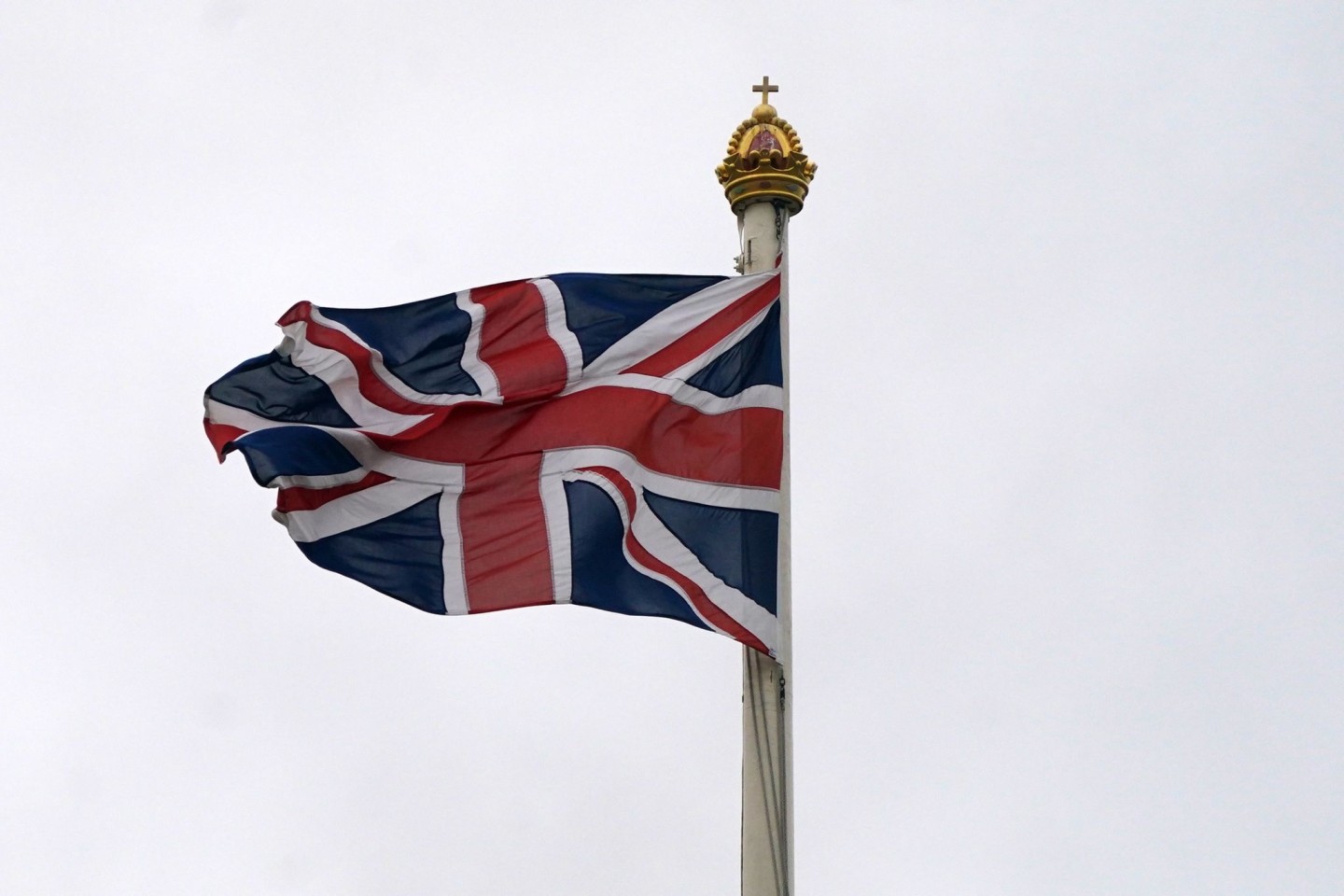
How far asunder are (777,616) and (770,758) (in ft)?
3.76

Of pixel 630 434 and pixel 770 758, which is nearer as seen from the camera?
pixel 770 758

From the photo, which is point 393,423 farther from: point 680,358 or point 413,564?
point 680,358

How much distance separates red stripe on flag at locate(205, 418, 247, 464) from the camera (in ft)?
58.2

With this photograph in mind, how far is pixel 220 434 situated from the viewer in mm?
17781

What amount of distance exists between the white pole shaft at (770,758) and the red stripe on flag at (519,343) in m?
2.36

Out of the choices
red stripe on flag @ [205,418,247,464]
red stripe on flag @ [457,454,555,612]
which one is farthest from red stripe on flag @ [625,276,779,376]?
red stripe on flag @ [205,418,247,464]

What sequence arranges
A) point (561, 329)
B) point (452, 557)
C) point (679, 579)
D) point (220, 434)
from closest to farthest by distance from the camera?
point (679, 579) → point (452, 557) → point (220, 434) → point (561, 329)

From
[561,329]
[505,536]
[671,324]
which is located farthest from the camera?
[561,329]

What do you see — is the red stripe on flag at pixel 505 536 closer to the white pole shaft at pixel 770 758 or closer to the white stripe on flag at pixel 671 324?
the white stripe on flag at pixel 671 324

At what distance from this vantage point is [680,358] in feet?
58.4

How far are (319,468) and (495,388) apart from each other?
1.66 meters

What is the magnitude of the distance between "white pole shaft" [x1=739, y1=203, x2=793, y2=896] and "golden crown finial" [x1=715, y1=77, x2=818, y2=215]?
2770mm

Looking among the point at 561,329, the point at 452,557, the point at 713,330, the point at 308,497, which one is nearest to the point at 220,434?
the point at 308,497

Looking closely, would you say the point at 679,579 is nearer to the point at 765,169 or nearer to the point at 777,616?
the point at 777,616
